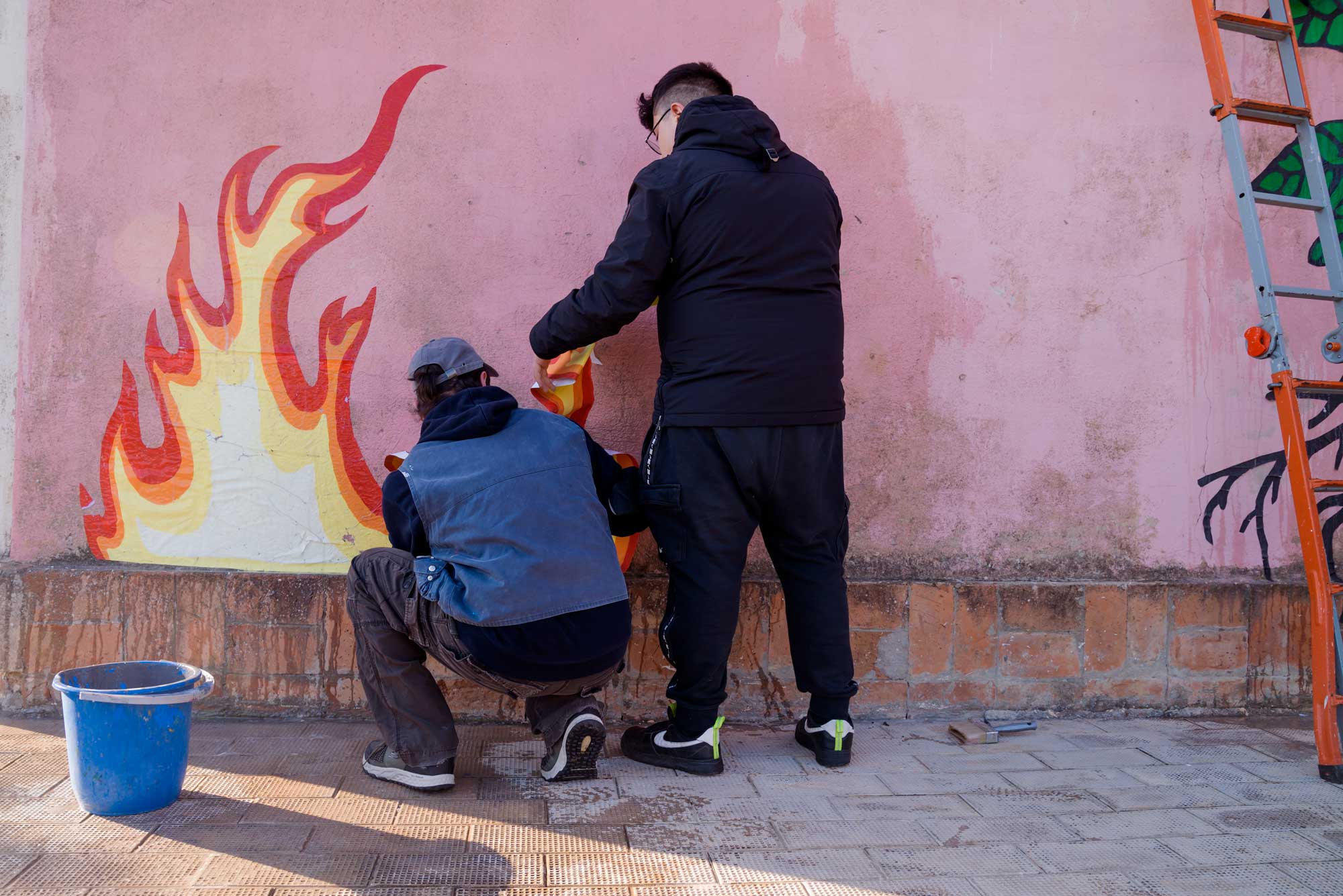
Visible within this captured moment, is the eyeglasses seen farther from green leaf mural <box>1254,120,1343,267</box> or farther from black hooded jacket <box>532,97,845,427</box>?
green leaf mural <box>1254,120,1343,267</box>

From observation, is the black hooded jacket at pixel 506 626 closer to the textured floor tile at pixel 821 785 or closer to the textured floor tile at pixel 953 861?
the textured floor tile at pixel 821 785

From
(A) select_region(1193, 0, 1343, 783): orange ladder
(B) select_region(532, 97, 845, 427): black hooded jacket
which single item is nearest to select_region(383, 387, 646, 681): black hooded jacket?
(B) select_region(532, 97, 845, 427): black hooded jacket

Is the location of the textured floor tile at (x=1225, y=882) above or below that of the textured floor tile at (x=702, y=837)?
below

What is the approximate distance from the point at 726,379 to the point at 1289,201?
1.92 meters

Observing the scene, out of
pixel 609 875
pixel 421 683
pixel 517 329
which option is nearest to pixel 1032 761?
pixel 609 875

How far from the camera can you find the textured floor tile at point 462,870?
7.43 feet

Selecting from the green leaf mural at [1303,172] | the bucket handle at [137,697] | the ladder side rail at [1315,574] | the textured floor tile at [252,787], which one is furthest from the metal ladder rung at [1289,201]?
the bucket handle at [137,697]

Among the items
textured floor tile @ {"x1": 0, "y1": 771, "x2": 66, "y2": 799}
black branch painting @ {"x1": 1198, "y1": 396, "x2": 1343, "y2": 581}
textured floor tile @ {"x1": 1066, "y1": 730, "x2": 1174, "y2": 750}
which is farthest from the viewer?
black branch painting @ {"x1": 1198, "y1": 396, "x2": 1343, "y2": 581}

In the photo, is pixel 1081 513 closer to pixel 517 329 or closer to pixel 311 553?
pixel 517 329

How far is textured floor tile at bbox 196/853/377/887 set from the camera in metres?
2.23

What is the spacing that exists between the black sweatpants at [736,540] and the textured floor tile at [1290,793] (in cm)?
114

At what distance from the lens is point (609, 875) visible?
2316mm

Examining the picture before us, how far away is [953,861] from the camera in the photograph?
243 centimetres

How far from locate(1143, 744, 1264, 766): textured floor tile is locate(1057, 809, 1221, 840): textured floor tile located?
487mm
